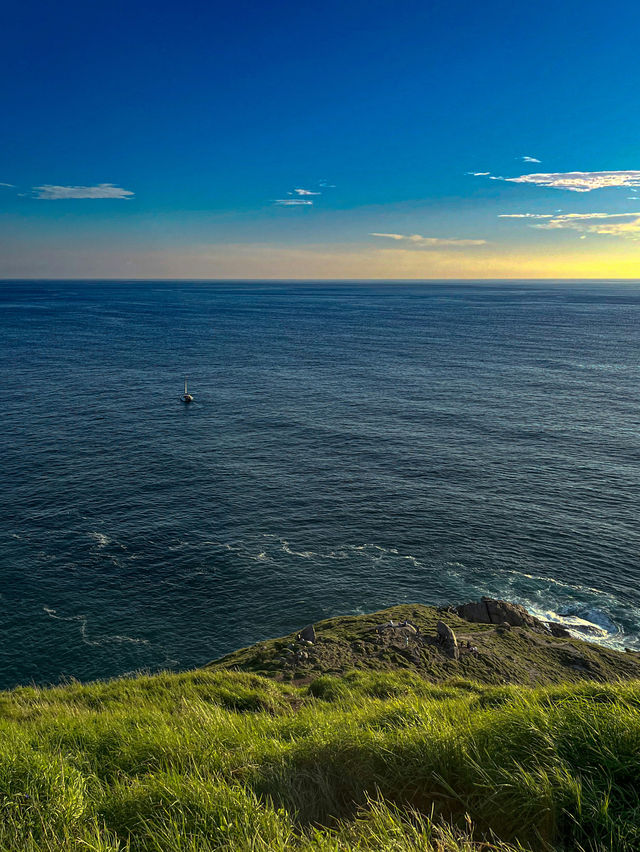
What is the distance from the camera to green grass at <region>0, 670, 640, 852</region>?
8.66 meters

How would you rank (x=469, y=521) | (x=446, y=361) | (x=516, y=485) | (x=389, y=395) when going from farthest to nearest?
(x=446, y=361), (x=389, y=395), (x=516, y=485), (x=469, y=521)

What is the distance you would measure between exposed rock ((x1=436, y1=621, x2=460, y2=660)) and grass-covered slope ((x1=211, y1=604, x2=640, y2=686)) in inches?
13.1

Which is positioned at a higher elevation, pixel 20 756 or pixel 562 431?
pixel 20 756

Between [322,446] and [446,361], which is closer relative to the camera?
[322,446]

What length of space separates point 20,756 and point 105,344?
179261mm

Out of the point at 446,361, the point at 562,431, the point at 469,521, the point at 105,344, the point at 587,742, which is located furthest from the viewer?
the point at 105,344

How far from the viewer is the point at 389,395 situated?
11394 centimetres

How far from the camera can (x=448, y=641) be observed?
113 feet

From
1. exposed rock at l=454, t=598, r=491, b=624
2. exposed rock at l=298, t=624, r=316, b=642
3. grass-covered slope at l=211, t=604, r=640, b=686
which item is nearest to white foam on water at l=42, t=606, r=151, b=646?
grass-covered slope at l=211, t=604, r=640, b=686

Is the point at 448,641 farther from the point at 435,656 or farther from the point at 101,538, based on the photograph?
the point at 101,538

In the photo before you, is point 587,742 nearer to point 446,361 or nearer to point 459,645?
point 459,645

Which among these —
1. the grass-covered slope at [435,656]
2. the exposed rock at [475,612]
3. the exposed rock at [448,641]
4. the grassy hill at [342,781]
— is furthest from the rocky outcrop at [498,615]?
the grassy hill at [342,781]

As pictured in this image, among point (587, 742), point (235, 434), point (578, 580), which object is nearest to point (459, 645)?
point (578, 580)

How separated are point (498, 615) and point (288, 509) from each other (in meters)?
29.3
